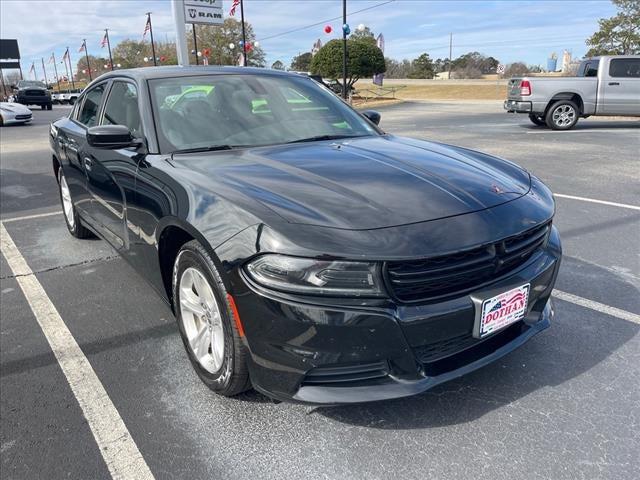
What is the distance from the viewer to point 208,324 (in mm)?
2568

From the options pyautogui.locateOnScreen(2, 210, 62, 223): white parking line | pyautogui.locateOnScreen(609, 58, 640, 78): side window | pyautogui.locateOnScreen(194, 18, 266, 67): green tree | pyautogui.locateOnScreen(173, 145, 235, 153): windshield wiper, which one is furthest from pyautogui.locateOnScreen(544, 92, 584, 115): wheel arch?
pyautogui.locateOnScreen(194, 18, 266, 67): green tree

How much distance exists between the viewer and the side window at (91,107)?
425 cm

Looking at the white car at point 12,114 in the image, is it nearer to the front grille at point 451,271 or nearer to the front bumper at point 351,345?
the front bumper at point 351,345

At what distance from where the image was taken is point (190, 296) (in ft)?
8.74

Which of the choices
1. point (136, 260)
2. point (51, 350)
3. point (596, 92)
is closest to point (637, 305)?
point (136, 260)

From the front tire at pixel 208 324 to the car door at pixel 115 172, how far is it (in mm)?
828

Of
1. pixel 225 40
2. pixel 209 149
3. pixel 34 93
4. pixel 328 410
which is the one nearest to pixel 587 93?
pixel 209 149

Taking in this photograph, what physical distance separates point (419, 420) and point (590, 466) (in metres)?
0.71

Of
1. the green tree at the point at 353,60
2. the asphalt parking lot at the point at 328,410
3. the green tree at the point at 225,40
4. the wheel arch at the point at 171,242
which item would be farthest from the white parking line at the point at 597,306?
the green tree at the point at 225,40

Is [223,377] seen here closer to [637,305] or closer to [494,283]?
[494,283]

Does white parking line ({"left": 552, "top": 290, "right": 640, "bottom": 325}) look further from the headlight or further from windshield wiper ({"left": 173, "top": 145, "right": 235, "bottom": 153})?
windshield wiper ({"left": 173, "top": 145, "right": 235, "bottom": 153})

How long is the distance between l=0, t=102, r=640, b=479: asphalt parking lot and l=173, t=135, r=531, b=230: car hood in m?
0.97

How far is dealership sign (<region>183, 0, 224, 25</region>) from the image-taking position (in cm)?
2701

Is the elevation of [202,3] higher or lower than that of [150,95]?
higher
